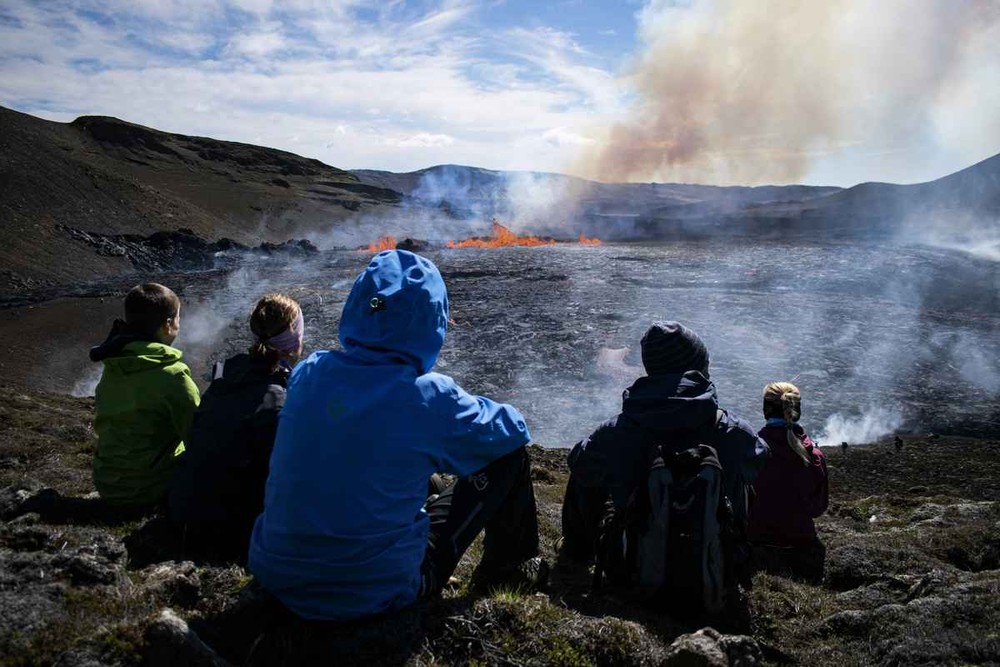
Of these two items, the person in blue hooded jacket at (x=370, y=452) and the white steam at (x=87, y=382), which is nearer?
the person in blue hooded jacket at (x=370, y=452)

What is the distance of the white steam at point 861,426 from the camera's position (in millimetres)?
10586

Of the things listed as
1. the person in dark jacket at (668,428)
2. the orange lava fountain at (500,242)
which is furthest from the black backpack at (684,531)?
the orange lava fountain at (500,242)

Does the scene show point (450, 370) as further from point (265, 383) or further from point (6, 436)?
point (265, 383)

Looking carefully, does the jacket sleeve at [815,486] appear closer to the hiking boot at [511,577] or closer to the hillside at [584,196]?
the hiking boot at [511,577]

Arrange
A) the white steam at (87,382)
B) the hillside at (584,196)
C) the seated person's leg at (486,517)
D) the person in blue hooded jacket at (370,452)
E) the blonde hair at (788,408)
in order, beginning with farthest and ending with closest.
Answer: the hillside at (584,196) < the white steam at (87,382) < the blonde hair at (788,408) < the seated person's leg at (486,517) < the person in blue hooded jacket at (370,452)

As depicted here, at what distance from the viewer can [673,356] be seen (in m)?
3.42

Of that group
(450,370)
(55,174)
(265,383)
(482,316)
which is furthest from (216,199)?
(265,383)

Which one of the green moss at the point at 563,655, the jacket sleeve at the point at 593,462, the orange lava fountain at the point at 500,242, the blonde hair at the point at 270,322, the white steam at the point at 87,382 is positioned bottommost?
the white steam at the point at 87,382

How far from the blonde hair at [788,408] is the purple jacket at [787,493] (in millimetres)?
58

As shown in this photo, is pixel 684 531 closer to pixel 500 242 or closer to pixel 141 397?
pixel 141 397

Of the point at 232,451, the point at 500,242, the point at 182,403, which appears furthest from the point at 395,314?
the point at 500,242

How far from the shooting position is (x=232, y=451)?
345cm

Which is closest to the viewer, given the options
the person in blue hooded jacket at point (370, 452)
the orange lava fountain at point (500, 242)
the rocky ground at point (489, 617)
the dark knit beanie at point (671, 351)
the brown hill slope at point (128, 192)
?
the rocky ground at point (489, 617)

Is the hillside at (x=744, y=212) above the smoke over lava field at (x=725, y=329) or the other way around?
above
